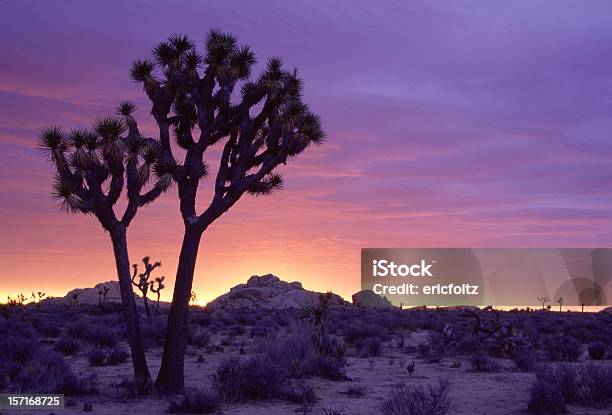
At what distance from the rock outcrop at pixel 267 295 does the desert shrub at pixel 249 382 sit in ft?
176

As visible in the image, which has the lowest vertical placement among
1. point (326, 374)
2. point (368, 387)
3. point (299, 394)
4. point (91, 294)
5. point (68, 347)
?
point (299, 394)

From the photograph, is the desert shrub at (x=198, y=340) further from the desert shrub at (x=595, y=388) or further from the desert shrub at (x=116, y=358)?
the desert shrub at (x=595, y=388)

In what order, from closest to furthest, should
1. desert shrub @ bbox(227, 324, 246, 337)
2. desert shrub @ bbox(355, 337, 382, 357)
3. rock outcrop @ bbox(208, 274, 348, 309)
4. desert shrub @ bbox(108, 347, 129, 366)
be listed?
desert shrub @ bbox(108, 347, 129, 366), desert shrub @ bbox(355, 337, 382, 357), desert shrub @ bbox(227, 324, 246, 337), rock outcrop @ bbox(208, 274, 348, 309)

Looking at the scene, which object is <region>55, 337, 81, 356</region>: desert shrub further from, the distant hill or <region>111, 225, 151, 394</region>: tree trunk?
the distant hill

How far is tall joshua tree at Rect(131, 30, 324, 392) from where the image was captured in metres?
14.6

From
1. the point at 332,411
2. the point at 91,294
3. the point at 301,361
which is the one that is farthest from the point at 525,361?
the point at 91,294

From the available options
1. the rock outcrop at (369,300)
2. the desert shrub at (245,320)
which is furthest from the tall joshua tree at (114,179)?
the rock outcrop at (369,300)

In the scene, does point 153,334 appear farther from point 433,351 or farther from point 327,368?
point 327,368

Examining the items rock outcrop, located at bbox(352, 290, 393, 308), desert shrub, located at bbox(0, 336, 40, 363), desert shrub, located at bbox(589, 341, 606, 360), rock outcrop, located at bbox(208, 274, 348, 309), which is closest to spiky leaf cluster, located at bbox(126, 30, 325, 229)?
desert shrub, located at bbox(0, 336, 40, 363)

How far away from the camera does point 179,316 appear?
14.5m

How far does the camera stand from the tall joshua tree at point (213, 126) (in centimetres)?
1457

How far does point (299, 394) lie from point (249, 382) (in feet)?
3.39

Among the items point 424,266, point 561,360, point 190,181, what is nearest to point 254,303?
point 424,266

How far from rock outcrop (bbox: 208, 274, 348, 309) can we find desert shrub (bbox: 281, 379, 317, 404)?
5349cm
